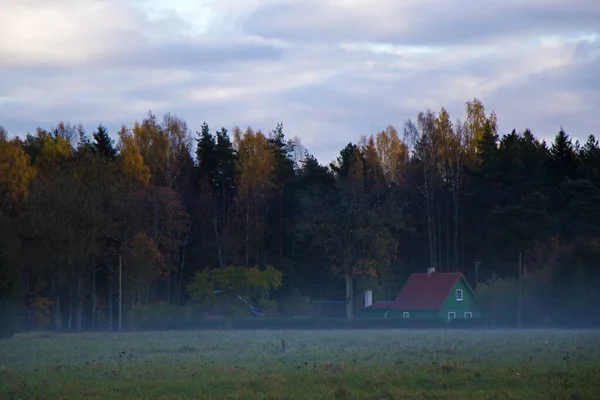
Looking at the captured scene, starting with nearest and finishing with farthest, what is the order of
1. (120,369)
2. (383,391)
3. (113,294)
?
1. (383,391)
2. (120,369)
3. (113,294)

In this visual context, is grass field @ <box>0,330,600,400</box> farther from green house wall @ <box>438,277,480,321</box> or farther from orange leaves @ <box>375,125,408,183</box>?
orange leaves @ <box>375,125,408,183</box>

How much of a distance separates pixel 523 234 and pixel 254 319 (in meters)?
24.8

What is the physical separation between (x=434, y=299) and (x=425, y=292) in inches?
54.3

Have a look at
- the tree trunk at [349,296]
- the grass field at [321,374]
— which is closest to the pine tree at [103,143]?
the tree trunk at [349,296]

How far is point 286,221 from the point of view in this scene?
82.4 meters

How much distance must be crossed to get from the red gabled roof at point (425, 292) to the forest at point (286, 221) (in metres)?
2.62

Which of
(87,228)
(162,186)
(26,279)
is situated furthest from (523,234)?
(26,279)

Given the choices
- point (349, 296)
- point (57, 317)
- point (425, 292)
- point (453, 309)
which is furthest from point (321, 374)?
point (453, 309)

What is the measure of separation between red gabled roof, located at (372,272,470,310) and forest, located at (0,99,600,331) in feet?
8.61

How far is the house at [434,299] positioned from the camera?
74.4 meters

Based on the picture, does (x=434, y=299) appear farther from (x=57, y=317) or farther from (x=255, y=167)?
(x=57, y=317)

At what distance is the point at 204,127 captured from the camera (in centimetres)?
8769

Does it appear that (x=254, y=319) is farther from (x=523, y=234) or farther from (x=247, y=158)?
(x=523, y=234)

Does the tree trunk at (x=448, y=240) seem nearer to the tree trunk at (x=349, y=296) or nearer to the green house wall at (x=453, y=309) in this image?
the green house wall at (x=453, y=309)
